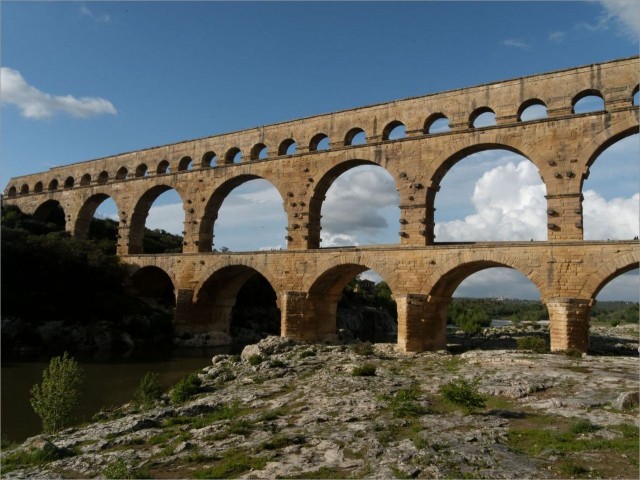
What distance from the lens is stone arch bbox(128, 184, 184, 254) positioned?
3225 cm

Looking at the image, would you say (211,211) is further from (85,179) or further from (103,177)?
(85,179)

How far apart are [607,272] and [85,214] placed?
109 ft

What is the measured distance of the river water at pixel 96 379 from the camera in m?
12.7

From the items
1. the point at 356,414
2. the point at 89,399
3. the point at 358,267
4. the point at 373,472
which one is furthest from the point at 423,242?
the point at 373,472

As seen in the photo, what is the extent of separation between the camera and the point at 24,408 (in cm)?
1377

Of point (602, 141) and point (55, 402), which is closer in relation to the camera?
point (55, 402)

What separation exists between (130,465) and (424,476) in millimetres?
4502

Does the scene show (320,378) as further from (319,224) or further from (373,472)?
(319,224)

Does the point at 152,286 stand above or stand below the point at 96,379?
above

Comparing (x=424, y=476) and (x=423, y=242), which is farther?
(x=423, y=242)

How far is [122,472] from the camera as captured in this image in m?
7.19

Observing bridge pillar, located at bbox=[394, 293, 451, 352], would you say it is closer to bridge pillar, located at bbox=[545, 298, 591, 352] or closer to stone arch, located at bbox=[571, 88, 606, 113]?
bridge pillar, located at bbox=[545, 298, 591, 352]

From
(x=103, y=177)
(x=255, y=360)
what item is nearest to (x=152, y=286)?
(x=103, y=177)

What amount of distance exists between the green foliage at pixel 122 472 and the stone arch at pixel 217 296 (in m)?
19.6
